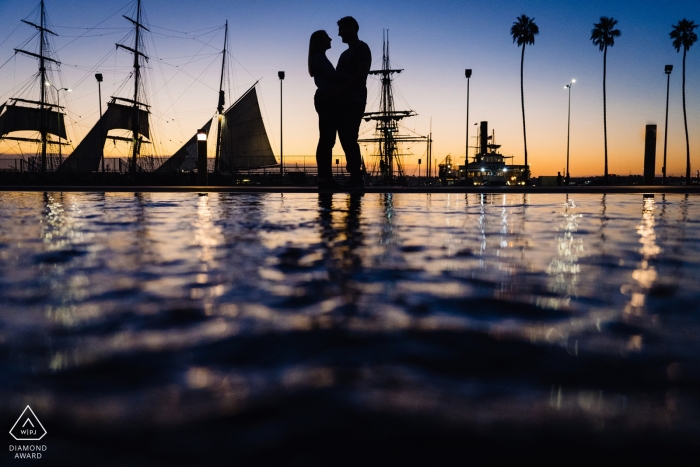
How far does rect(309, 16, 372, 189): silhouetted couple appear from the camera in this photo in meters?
9.91

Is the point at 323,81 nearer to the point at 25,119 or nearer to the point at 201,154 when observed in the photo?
the point at 201,154

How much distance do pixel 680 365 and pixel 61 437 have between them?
3.63 feet

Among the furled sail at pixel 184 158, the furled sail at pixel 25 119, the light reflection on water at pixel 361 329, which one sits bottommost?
the light reflection on water at pixel 361 329

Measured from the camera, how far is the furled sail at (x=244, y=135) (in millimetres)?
56281

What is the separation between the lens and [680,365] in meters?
1.02

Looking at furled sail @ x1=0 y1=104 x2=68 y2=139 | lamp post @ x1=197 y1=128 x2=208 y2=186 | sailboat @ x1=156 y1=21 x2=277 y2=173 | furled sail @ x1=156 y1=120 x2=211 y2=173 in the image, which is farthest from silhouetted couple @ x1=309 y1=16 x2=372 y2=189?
furled sail @ x1=0 y1=104 x2=68 y2=139

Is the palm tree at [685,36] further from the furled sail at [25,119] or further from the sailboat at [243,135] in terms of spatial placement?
the furled sail at [25,119]

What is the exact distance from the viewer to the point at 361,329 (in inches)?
50.6

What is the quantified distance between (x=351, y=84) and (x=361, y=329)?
9.20 metres

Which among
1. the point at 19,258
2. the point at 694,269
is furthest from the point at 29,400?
the point at 694,269

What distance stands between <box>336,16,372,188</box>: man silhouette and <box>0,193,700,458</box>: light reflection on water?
7701mm

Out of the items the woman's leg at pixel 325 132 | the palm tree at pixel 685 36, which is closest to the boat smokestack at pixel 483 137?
the palm tree at pixel 685 36

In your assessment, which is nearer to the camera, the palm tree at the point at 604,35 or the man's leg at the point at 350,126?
the man's leg at the point at 350,126

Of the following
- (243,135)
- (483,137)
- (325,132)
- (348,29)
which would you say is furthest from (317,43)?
(483,137)
